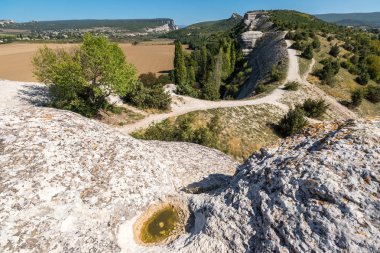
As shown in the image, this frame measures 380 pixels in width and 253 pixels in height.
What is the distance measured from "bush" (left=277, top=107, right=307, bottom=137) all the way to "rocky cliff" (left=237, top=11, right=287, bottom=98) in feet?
50.9

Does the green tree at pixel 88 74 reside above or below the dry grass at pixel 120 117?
above

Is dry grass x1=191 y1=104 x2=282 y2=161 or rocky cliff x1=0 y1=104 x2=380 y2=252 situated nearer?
rocky cliff x1=0 y1=104 x2=380 y2=252

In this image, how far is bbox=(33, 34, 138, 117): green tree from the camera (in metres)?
28.1

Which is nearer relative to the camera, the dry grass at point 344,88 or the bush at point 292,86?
the dry grass at point 344,88

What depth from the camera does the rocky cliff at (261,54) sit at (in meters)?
58.2

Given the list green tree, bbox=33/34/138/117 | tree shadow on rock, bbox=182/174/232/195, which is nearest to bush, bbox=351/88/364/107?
green tree, bbox=33/34/138/117

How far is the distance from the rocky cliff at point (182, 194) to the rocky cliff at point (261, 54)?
4045 centimetres

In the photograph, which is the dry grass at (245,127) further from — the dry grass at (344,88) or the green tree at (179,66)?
the green tree at (179,66)

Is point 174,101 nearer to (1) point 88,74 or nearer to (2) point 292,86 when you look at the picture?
(1) point 88,74

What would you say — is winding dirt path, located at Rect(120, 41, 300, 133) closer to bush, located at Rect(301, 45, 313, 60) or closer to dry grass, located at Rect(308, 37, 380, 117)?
dry grass, located at Rect(308, 37, 380, 117)

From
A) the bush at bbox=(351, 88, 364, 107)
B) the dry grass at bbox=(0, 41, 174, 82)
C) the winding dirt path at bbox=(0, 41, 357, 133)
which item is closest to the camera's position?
the winding dirt path at bbox=(0, 41, 357, 133)

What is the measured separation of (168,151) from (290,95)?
34031 mm

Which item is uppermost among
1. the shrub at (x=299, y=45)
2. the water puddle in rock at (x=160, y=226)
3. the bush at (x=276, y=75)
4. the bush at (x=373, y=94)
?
the shrub at (x=299, y=45)

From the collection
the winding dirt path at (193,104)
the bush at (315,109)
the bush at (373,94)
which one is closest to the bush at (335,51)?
the bush at (373,94)
